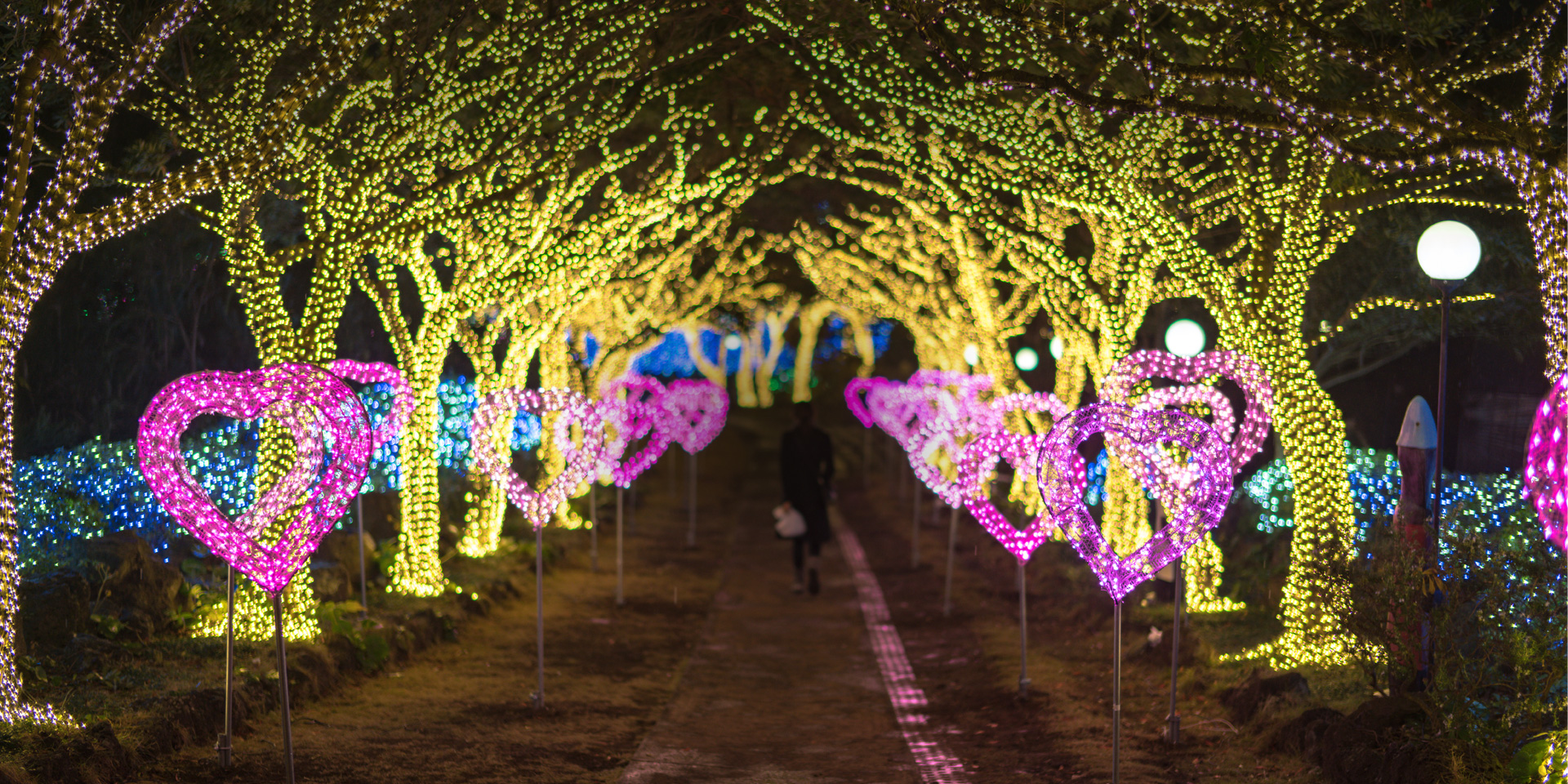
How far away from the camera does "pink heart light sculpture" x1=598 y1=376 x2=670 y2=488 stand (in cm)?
1377

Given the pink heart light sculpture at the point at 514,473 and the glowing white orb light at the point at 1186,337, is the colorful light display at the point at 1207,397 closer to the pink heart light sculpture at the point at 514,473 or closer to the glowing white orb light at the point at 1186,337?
the glowing white orb light at the point at 1186,337

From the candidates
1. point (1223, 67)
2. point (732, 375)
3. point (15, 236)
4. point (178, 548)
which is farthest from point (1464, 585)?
point (732, 375)

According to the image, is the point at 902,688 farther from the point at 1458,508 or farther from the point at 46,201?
the point at 46,201

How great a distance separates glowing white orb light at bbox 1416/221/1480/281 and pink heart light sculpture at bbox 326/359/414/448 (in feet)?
26.7

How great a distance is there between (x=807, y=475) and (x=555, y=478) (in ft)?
13.8

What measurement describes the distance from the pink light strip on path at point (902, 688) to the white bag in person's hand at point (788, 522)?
3.75 feet

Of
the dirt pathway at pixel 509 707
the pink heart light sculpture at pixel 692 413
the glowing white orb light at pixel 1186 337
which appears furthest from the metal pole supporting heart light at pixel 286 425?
the pink heart light sculpture at pixel 692 413

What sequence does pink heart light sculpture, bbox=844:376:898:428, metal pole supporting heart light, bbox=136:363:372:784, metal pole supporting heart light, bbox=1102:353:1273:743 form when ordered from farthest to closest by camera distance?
pink heart light sculpture, bbox=844:376:898:428 < metal pole supporting heart light, bbox=1102:353:1273:743 < metal pole supporting heart light, bbox=136:363:372:784

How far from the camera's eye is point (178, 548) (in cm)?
1127

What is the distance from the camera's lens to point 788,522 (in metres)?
14.9

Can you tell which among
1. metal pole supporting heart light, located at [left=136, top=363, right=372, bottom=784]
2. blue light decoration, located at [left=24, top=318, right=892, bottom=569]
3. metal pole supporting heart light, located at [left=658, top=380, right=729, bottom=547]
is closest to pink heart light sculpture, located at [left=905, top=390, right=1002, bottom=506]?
metal pole supporting heart light, located at [left=658, top=380, right=729, bottom=547]

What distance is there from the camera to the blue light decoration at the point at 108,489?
10133mm

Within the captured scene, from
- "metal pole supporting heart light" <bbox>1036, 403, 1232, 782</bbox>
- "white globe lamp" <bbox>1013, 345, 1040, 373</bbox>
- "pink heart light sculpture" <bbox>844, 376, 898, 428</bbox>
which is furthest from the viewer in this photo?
"pink heart light sculpture" <bbox>844, 376, 898, 428</bbox>

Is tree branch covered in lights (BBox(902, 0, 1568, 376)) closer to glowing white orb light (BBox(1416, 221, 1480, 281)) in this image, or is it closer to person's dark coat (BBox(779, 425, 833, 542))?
glowing white orb light (BBox(1416, 221, 1480, 281))
